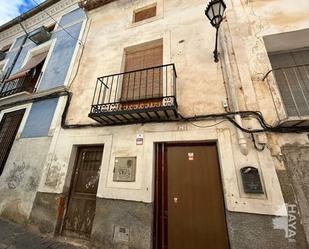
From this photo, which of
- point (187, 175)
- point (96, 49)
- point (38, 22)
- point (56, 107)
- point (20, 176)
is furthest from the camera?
point (38, 22)

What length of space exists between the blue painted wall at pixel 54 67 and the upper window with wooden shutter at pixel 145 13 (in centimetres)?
255

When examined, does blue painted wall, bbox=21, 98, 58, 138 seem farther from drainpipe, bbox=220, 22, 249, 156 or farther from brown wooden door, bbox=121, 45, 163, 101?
drainpipe, bbox=220, 22, 249, 156

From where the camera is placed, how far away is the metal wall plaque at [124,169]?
3675 millimetres

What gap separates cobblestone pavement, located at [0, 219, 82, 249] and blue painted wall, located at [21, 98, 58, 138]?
101 inches

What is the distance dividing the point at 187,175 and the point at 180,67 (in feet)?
9.35

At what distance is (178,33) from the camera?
16.1 ft

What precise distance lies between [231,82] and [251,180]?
6.88 ft

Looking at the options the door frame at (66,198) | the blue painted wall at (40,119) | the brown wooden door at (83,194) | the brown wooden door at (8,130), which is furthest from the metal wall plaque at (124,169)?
the brown wooden door at (8,130)

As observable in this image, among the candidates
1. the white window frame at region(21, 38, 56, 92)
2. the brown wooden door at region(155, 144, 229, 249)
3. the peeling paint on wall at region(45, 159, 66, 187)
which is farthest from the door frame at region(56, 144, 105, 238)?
the white window frame at region(21, 38, 56, 92)

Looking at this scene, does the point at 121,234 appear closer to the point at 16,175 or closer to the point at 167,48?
the point at 16,175

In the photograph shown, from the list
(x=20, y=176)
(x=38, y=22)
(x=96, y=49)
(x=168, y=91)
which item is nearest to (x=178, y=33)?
(x=168, y=91)

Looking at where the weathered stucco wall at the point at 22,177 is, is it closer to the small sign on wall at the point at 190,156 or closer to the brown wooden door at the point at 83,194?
the brown wooden door at the point at 83,194

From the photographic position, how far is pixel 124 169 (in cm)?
378

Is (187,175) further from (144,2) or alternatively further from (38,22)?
(38,22)
